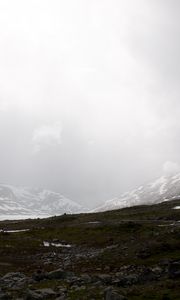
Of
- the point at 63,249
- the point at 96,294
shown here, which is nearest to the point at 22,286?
the point at 96,294

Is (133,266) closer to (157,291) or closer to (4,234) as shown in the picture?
(157,291)

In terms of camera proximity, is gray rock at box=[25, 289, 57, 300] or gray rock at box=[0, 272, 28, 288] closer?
gray rock at box=[25, 289, 57, 300]

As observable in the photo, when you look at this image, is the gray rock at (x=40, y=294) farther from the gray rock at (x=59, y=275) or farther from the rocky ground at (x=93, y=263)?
the gray rock at (x=59, y=275)

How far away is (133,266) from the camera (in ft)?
125

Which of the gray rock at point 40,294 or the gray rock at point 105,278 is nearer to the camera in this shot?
the gray rock at point 40,294

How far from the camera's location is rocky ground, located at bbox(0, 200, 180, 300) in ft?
99.1

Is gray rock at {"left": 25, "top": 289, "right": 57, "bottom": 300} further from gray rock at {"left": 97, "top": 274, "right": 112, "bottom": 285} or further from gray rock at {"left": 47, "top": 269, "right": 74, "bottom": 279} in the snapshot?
gray rock at {"left": 47, "top": 269, "right": 74, "bottom": 279}

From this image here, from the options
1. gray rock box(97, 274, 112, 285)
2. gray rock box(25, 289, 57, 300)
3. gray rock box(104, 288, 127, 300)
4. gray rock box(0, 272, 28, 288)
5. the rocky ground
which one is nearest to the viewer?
gray rock box(104, 288, 127, 300)

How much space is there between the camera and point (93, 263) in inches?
1666

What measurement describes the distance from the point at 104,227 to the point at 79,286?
3512 cm

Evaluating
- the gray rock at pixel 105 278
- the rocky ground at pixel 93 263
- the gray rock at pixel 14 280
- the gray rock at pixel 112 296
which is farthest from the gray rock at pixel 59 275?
the gray rock at pixel 112 296

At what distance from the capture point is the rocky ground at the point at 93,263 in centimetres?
3020

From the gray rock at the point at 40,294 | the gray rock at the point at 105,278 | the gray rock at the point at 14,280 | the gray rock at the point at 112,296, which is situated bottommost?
the gray rock at the point at 112,296

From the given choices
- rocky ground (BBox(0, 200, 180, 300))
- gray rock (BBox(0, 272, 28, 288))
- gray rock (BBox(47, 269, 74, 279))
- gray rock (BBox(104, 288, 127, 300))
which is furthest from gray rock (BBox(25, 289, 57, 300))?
gray rock (BBox(47, 269, 74, 279))
